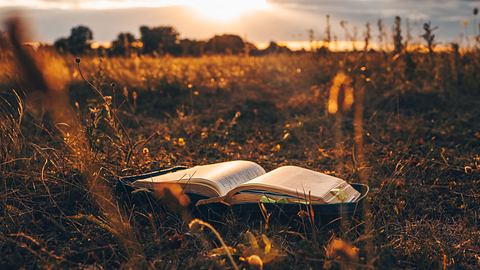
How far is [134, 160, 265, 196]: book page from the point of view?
2.08 m

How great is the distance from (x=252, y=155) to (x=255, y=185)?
159 cm

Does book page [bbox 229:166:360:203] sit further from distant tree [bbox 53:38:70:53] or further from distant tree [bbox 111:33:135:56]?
distant tree [bbox 53:38:70:53]

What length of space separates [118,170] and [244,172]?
0.70 meters

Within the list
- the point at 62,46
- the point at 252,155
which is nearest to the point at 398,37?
the point at 252,155

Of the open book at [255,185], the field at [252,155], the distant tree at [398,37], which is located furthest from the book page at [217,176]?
the distant tree at [398,37]

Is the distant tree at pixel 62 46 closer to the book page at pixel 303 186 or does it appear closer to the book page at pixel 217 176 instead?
the book page at pixel 217 176

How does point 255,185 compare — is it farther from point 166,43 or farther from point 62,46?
point 62,46

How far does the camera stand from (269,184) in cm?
196

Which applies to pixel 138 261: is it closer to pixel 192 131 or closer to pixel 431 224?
pixel 431 224

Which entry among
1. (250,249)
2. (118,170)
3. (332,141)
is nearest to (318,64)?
(332,141)

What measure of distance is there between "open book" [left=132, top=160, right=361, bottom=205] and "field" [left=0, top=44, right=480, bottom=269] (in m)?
0.11

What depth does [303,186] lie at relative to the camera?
205cm

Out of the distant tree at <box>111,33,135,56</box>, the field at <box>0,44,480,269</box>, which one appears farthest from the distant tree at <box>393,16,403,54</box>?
the distant tree at <box>111,33,135,56</box>

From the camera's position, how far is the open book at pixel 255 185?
1.96 metres
